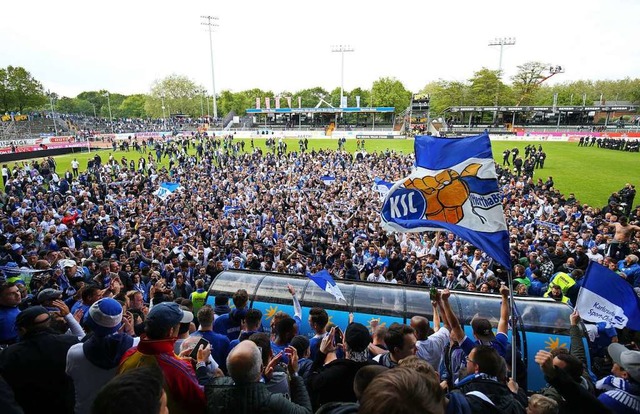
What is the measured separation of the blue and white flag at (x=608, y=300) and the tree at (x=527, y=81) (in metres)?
90.9

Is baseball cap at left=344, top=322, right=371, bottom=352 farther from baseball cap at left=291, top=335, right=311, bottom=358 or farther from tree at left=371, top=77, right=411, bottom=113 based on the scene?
tree at left=371, top=77, right=411, bottom=113

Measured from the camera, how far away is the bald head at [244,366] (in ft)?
7.68

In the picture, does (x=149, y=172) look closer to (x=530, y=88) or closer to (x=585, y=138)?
(x=585, y=138)

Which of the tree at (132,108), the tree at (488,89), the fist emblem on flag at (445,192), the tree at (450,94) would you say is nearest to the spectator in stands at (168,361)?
the fist emblem on flag at (445,192)

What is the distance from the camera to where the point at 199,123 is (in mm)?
77125

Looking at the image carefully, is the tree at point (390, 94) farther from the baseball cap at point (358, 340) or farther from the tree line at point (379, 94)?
the baseball cap at point (358, 340)

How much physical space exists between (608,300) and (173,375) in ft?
16.1

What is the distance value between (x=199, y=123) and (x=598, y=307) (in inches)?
3164

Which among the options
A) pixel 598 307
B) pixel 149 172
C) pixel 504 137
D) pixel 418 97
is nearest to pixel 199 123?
pixel 418 97

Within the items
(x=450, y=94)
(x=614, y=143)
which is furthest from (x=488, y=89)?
(x=614, y=143)

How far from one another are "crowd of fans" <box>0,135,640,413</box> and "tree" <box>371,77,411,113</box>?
241ft

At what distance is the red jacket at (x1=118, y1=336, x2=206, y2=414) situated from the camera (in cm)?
247

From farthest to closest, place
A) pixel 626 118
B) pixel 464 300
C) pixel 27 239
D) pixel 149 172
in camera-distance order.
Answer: pixel 626 118 → pixel 149 172 → pixel 27 239 → pixel 464 300

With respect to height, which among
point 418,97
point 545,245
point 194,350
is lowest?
point 545,245
